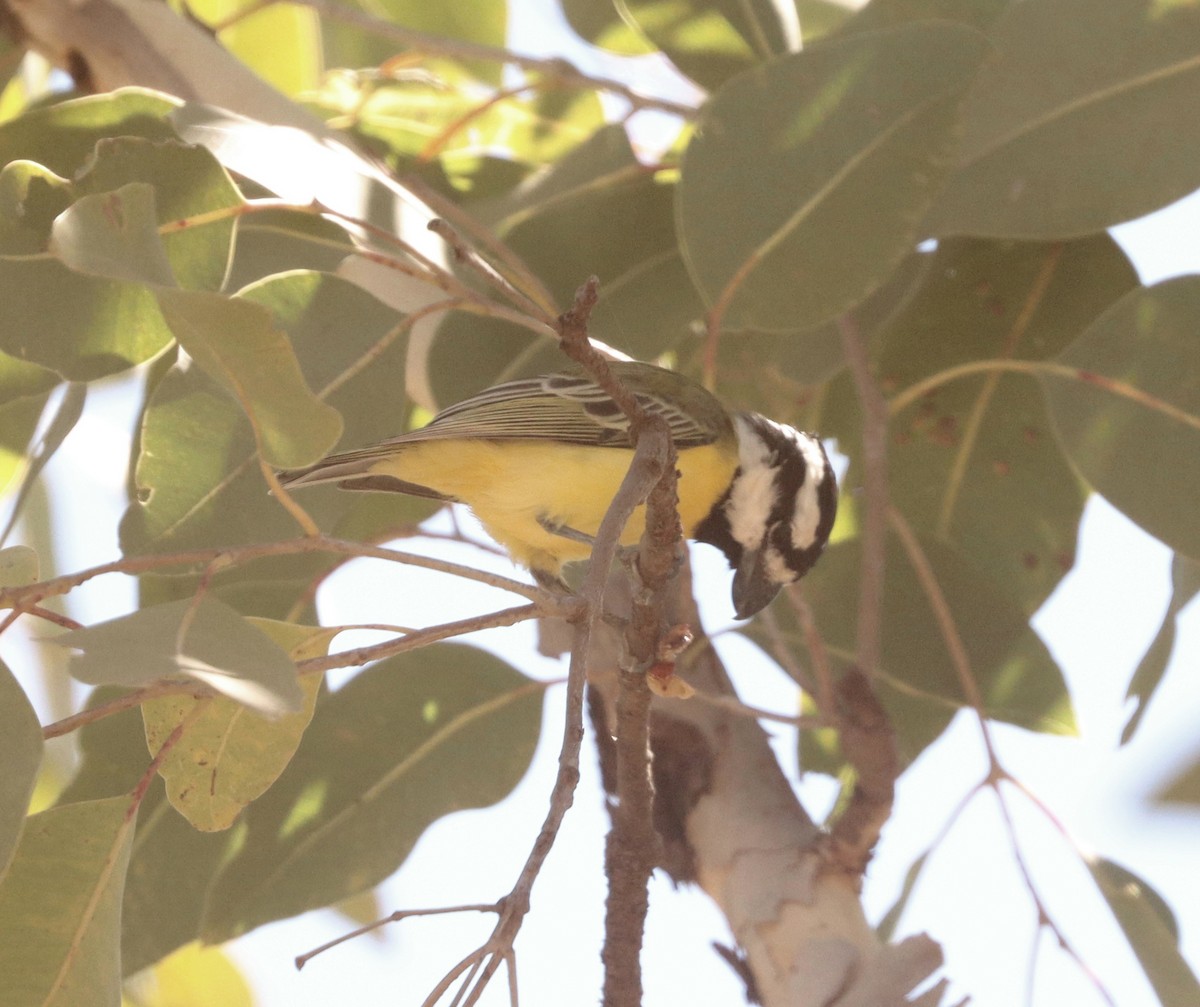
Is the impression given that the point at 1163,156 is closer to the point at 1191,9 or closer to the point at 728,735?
the point at 1191,9

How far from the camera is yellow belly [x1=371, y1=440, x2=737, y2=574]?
294cm

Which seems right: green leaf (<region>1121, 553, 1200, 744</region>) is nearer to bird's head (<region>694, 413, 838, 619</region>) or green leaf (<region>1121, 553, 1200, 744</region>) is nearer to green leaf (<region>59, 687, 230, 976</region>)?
bird's head (<region>694, 413, 838, 619</region>)

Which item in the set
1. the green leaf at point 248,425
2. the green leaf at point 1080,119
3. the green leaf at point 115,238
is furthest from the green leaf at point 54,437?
the green leaf at point 1080,119

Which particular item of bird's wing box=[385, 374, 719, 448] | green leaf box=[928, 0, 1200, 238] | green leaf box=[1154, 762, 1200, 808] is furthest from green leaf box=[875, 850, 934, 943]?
green leaf box=[1154, 762, 1200, 808]

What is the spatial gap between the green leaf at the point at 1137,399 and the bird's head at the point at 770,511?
58cm

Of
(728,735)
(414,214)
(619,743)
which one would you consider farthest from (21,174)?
(728,735)

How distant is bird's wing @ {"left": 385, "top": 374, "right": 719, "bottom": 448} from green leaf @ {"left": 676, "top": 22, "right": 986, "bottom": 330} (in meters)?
0.41

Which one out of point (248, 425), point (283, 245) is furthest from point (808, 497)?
point (248, 425)

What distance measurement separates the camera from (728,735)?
8.82 feet

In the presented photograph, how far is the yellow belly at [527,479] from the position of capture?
9.66 ft

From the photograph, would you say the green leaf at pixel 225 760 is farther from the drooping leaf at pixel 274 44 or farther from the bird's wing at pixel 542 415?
the drooping leaf at pixel 274 44

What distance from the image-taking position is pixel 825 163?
253 centimetres

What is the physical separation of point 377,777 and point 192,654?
4.95ft

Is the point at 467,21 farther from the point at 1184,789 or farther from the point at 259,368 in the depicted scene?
the point at 1184,789
